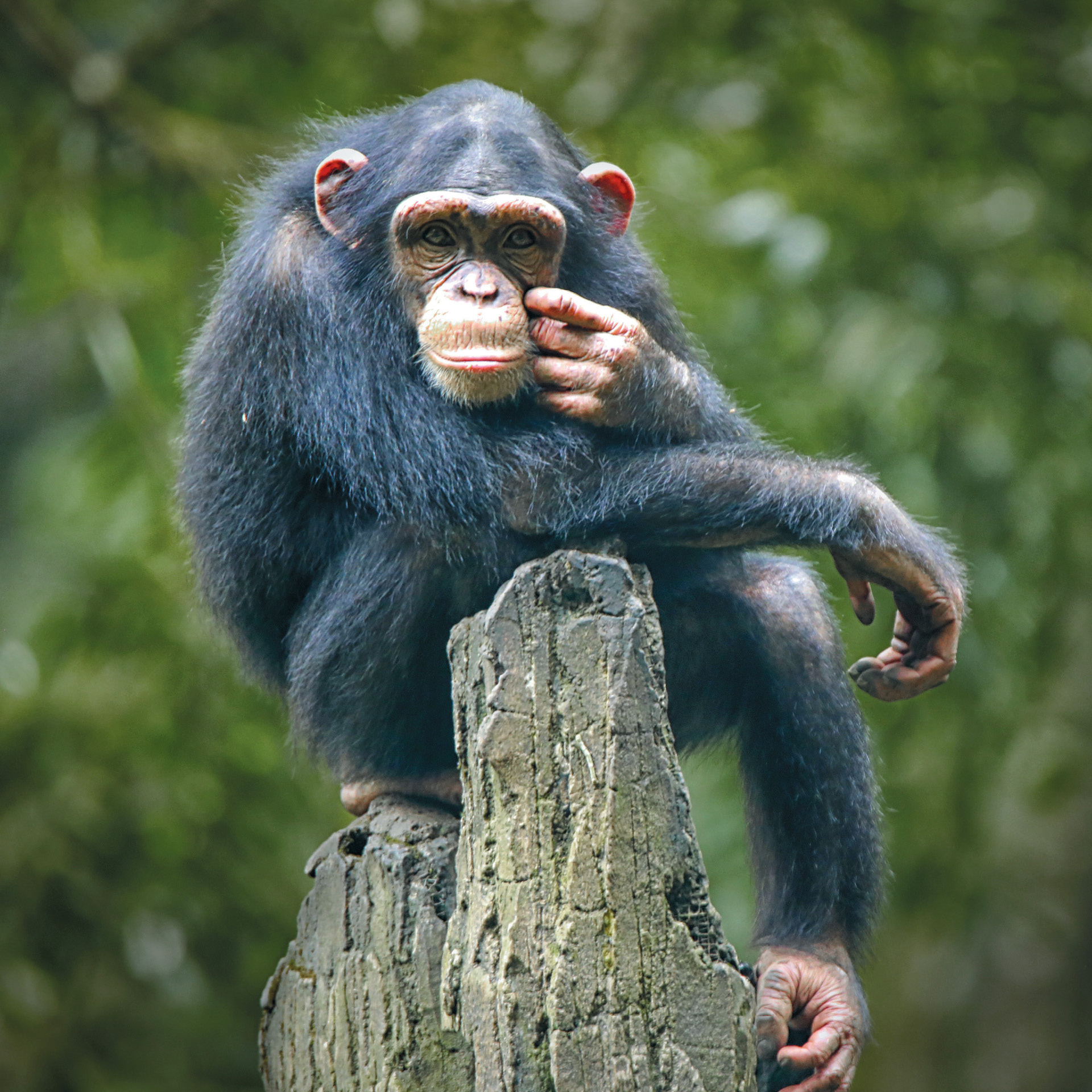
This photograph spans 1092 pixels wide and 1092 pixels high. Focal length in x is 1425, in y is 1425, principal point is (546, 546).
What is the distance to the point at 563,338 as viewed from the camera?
305 cm

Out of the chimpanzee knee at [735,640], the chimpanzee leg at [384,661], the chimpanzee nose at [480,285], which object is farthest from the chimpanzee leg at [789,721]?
the chimpanzee nose at [480,285]

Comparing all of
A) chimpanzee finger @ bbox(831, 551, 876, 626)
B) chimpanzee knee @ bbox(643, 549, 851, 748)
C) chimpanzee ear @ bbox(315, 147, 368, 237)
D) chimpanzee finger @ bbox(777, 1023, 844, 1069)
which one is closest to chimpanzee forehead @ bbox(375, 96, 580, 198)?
chimpanzee ear @ bbox(315, 147, 368, 237)

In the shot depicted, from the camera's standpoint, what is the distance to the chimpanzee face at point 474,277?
9.86ft

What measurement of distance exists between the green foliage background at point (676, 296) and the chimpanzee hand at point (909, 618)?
2519 millimetres

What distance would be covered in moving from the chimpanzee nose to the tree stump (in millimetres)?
689

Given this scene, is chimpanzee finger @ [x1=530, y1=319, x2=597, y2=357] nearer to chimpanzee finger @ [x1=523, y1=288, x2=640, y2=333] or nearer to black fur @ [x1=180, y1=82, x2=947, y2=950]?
chimpanzee finger @ [x1=523, y1=288, x2=640, y2=333]

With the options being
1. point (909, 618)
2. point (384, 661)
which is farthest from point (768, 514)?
point (384, 661)

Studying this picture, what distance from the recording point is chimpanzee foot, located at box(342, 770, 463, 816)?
3258 mm

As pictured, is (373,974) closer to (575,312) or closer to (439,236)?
(575,312)

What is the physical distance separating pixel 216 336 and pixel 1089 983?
6.13 m

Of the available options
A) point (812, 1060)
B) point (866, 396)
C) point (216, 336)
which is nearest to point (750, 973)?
point (812, 1060)

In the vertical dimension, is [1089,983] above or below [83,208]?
below

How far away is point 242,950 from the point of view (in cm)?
610

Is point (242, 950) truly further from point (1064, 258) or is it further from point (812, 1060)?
point (1064, 258)
